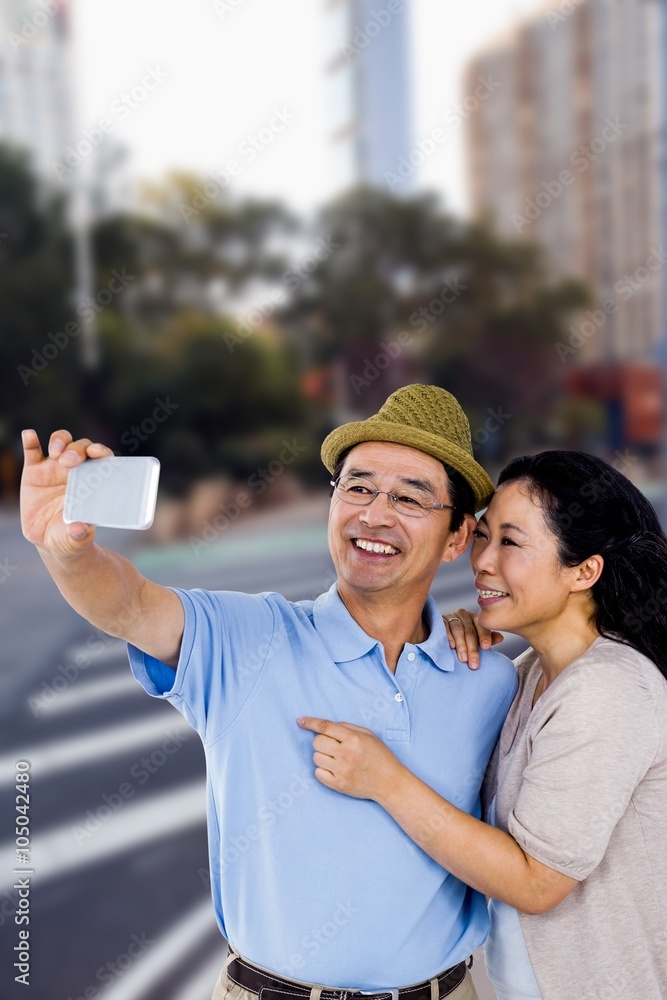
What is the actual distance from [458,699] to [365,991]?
0.37 metres

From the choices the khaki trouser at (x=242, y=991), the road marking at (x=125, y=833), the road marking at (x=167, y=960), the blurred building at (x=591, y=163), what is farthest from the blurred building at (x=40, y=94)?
the khaki trouser at (x=242, y=991)

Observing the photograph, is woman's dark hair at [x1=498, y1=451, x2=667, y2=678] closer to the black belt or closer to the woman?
the woman

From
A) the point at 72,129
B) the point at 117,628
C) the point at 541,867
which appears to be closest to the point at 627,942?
the point at 541,867

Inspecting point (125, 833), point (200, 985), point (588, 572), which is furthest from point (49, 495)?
point (125, 833)

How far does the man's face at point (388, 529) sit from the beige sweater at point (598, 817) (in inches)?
9.5

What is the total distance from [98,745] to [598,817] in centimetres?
520

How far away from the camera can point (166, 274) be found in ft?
25.6

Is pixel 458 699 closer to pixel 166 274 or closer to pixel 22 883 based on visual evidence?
pixel 22 883

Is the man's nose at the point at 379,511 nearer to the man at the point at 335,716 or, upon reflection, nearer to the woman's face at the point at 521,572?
the man at the point at 335,716

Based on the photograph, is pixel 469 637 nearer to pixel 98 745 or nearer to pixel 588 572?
pixel 588 572

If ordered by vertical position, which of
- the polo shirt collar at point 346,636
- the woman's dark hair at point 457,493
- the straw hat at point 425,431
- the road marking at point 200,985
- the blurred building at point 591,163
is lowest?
the road marking at point 200,985

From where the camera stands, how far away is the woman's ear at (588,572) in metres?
1.22

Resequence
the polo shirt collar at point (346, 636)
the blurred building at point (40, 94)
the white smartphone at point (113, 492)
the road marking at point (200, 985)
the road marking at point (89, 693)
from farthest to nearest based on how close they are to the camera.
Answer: the blurred building at point (40, 94) → the road marking at point (89, 693) → the road marking at point (200, 985) → the polo shirt collar at point (346, 636) → the white smartphone at point (113, 492)

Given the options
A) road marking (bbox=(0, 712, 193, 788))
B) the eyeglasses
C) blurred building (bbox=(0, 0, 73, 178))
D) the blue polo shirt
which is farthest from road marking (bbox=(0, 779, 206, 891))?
blurred building (bbox=(0, 0, 73, 178))
